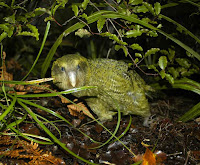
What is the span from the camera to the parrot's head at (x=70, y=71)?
95.8 inches

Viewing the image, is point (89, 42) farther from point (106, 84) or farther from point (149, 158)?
point (149, 158)

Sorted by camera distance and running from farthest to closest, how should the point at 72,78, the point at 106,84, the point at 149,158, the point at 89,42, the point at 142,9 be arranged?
the point at 89,42 < the point at 106,84 < the point at 72,78 < the point at 142,9 < the point at 149,158

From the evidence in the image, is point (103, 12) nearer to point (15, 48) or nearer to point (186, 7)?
point (186, 7)

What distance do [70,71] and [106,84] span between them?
443 millimetres

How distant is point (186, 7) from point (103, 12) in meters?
1.14

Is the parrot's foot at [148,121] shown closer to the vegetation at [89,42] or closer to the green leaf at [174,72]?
the vegetation at [89,42]

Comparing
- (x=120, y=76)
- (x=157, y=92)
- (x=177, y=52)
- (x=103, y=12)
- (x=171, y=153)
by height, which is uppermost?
(x=103, y=12)

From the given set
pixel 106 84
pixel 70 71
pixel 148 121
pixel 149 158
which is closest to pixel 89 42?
pixel 106 84

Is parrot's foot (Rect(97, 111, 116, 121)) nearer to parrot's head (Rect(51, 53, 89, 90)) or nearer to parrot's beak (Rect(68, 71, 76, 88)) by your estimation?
parrot's head (Rect(51, 53, 89, 90))

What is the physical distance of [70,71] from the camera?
95.8 inches

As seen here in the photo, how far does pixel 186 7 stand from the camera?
2.83 meters

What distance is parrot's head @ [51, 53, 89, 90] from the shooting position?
2.43m

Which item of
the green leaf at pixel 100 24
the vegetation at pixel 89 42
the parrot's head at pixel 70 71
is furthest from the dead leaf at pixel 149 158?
the green leaf at pixel 100 24

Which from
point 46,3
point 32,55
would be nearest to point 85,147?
point 46,3
